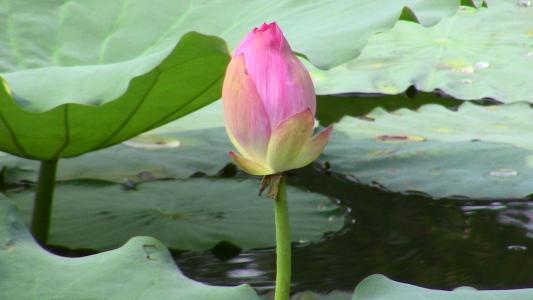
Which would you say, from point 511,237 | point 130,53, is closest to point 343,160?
point 511,237

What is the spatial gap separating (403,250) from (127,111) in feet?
1.43

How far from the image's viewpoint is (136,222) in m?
1.31

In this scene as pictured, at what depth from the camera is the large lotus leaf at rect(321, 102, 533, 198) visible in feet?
4.80

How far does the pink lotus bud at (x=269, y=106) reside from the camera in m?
0.74

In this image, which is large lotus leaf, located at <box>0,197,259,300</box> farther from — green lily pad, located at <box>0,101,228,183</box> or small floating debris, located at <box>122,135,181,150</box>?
small floating debris, located at <box>122,135,181,150</box>

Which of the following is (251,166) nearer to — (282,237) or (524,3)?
(282,237)

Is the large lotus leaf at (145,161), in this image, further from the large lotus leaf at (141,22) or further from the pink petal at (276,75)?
the pink petal at (276,75)

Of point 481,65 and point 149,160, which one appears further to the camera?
point 481,65

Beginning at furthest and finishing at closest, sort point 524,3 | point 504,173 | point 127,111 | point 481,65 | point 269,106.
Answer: point 524,3, point 481,65, point 504,173, point 127,111, point 269,106

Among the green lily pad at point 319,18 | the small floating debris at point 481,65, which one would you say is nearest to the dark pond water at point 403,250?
the green lily pad at point 319,18

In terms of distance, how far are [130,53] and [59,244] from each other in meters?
0.27

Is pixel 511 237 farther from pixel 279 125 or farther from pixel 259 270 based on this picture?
pixel 279 125

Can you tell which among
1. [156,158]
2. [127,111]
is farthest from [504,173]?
[127,111]

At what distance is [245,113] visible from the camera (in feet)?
2.43
